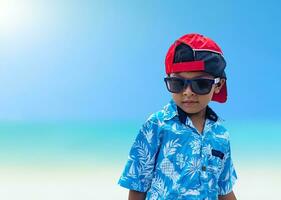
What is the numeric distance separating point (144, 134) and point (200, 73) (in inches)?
16.4

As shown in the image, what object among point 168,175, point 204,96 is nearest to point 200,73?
point 204,96

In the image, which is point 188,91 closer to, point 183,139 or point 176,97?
point 176,97

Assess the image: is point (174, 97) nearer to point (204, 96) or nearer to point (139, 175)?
point (204, 96)

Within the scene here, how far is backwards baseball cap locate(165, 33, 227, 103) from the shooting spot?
Answer: 2.74m

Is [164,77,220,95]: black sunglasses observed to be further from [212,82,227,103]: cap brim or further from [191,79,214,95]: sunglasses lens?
[212,82,227,103]: cap brim

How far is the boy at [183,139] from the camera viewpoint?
2.75 meters

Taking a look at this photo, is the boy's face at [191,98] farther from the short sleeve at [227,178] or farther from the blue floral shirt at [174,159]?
the short sleeve at [227,178]

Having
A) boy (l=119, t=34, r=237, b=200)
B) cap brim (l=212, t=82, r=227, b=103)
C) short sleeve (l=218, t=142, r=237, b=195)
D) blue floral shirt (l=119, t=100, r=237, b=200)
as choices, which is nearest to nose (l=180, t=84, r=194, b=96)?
boy (l=119, t=34, r=237, b=200)

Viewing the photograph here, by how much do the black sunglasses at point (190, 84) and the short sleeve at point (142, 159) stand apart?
0.21m

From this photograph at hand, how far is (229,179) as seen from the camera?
9.96 ft

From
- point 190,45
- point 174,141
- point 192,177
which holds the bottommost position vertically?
point 192,177

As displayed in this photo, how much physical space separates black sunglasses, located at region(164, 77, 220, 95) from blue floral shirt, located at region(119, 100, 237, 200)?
0.14 metres

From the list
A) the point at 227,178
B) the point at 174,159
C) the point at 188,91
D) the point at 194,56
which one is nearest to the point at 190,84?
the point at 188,91

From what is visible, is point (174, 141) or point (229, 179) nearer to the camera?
point (174, 141)
